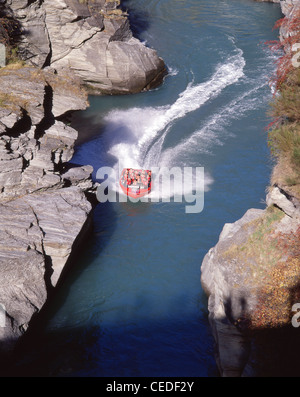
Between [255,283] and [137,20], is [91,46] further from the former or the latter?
[255,283]

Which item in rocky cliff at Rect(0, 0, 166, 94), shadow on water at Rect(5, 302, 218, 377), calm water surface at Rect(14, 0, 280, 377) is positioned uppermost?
rocky cliff at Rect(0, 0, 166, 94)

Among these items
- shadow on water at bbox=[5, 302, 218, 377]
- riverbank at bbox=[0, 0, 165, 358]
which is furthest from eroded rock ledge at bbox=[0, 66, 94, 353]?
shadow on water at bbox=[5, 302, 218, 377]

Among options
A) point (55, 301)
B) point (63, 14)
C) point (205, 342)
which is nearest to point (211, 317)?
point (205, 342)

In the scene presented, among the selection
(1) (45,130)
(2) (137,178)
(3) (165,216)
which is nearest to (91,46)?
(1) (45,130)

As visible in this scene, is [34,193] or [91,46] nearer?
[34,193]

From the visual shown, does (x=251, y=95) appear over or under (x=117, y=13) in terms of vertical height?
under

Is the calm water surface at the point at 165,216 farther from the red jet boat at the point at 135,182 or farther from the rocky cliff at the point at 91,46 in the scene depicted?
the rocky cliff at the point at 91,46

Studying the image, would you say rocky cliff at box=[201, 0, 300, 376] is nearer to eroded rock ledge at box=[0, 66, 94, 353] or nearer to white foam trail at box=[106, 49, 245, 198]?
eroded rock ledge at box=[0, 66, 94, 353]
